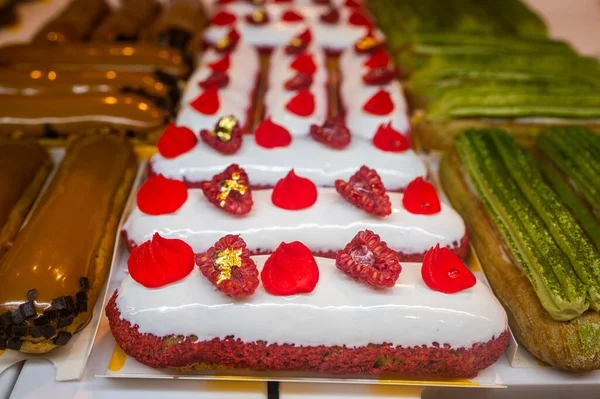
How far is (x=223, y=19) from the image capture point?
13.0 feet

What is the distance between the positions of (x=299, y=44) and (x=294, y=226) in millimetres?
1838

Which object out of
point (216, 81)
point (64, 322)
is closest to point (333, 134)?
point (216, 81)

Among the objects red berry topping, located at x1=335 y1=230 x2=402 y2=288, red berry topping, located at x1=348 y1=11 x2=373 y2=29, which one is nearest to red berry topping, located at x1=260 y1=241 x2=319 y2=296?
red berry topping, located at x1=335 y1=230 x2=402 y2=288

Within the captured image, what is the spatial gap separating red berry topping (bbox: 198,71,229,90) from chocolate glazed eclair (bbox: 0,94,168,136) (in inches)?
13.6

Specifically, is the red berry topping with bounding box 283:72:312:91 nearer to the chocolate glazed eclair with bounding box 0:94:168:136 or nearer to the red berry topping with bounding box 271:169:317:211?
the chocolate glazed eclair with bounding box 0:94:168:136

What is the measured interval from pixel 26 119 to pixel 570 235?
107 inches

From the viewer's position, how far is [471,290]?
1.84m

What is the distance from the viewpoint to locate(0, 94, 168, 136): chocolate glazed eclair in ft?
9.18

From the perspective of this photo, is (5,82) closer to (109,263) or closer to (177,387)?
(109,263)

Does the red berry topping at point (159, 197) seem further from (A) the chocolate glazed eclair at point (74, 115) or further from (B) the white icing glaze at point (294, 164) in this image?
(A) the chocolate glazed eclair at point (74, 115)

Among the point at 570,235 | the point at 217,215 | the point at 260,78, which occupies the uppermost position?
the point at 570,235

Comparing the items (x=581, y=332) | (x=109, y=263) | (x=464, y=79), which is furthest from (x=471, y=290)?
(x=464, y=79)

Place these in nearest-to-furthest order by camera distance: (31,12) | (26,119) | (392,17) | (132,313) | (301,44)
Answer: (132,313), (26,119), (301,44), (392,17), (31,12)

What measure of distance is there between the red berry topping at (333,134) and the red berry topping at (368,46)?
1.09 metres
